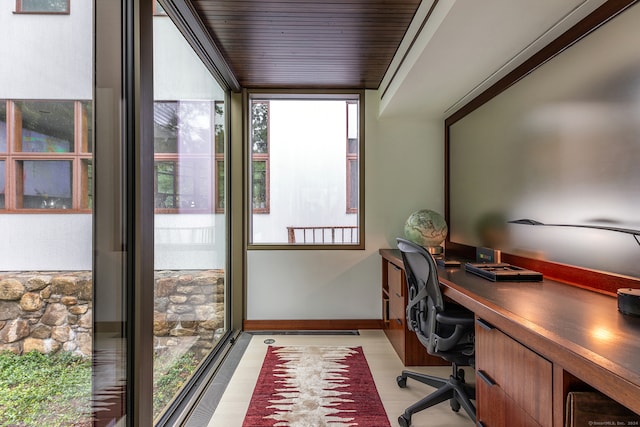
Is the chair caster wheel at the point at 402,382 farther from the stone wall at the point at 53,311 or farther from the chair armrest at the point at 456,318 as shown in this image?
the stone wall at the point at 53,311

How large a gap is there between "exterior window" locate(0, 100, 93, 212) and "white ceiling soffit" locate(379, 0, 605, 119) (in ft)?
5.08

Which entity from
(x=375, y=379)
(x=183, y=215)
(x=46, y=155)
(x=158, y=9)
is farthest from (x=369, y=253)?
(x=46, y=155)

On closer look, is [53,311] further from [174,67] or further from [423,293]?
[423,293]

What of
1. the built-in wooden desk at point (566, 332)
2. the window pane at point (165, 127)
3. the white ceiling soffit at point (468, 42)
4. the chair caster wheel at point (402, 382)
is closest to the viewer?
the built-in wooden desk at point (566, 332)

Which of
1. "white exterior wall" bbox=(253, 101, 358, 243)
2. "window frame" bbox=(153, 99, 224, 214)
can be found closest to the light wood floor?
"white exterior wall" bbox=(253, 101, 358, 243)

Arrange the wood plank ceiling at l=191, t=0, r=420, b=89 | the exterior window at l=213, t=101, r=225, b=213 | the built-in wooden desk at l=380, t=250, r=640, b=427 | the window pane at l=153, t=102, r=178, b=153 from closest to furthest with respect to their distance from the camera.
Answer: the built-in wooden desk at l=380, t=250, r=640, b=427 < the window pane at l=153, t=102, r=178, b=153 < the wood plank ceiling at l=191, t=0, r=420, b=89 < the exterior window at l=213, t=101, r=225, b=213

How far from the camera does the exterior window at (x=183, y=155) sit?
1.70 meters

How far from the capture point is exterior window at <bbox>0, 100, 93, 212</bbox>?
885 mm

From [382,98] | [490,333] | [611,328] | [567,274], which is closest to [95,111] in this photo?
[490,333]

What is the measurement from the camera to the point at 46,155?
3.29 feet

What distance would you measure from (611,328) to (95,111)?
1.79m

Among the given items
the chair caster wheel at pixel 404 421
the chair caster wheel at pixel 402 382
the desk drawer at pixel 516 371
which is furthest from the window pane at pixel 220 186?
the desk drawer at pixel 516 371

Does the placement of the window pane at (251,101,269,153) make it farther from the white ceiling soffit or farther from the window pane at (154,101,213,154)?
the white ceiling soffit

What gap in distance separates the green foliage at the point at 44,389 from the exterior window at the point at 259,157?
229 centimetres
